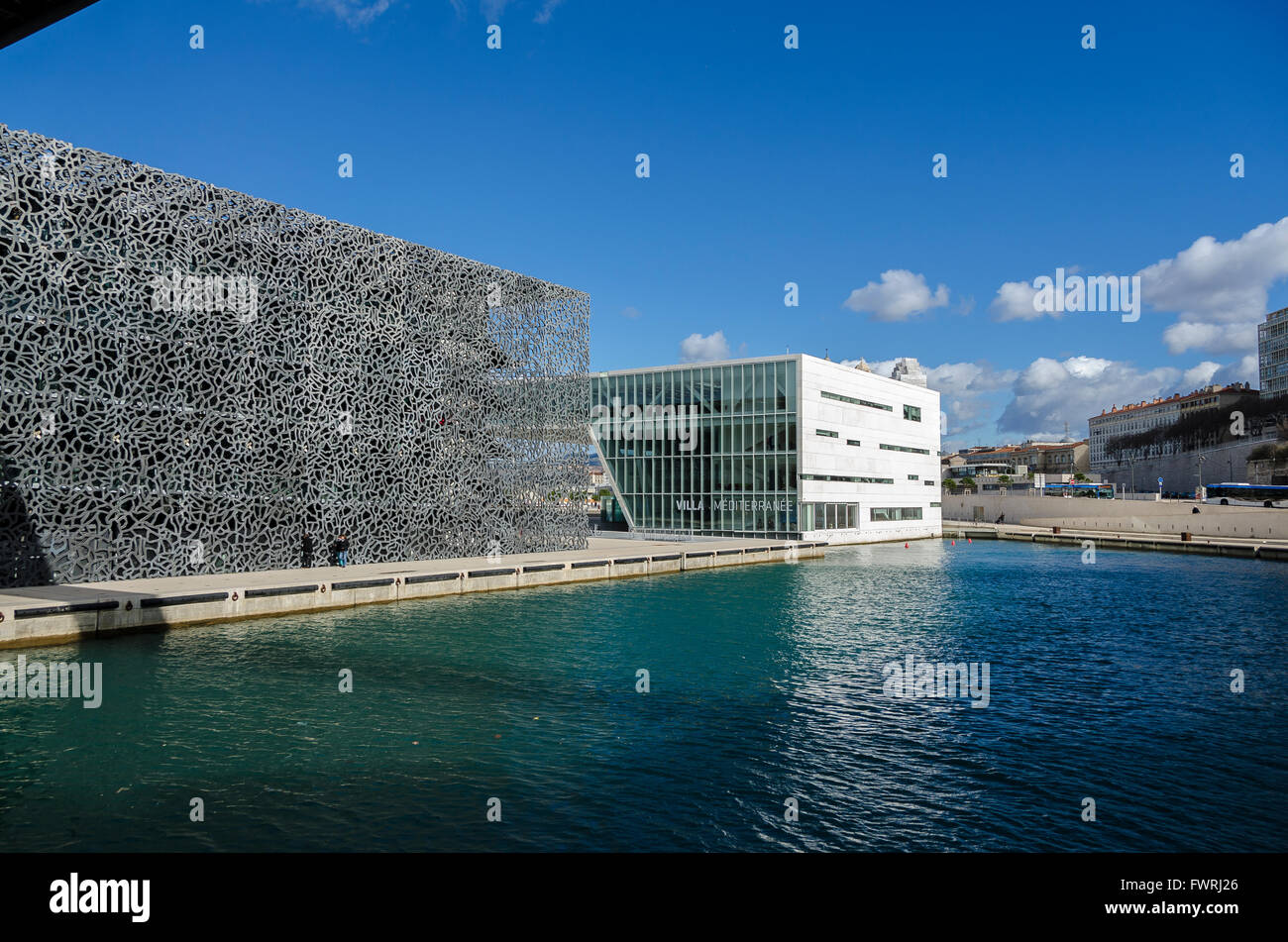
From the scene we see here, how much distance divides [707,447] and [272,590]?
120 ft

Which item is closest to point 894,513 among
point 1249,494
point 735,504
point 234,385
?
point 735,504

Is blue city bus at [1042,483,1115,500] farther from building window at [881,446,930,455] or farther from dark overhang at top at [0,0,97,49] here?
dark overhang at top at [0,0,97,49]

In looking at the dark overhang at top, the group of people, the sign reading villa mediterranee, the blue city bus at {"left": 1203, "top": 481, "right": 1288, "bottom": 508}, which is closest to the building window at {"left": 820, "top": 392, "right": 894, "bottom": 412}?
the sign reading villa mediterranee

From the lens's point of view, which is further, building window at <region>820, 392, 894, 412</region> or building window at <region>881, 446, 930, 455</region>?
building window at <region>881, 446, 930, 455</region>

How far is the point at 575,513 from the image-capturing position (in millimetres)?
43531

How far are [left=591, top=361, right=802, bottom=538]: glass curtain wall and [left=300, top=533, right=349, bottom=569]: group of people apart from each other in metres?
29.3

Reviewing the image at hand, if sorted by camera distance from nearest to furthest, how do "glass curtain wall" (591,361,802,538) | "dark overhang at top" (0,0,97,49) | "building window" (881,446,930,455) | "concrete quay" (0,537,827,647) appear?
"dark overhang at top" (0,0,97,49)
"concrete quay" (0,537,827,647)
"glass curtain wall" (591,361,802,538)
"building window" (881,446,930,455)

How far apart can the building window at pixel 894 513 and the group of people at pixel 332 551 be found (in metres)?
41.0

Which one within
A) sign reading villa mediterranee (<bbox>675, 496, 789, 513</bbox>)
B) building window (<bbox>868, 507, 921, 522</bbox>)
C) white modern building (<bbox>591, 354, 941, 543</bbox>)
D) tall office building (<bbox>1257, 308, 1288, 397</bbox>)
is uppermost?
tall office building (<bbox>1257, 308, 1288, 397</bbox>)

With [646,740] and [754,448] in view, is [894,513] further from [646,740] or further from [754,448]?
[646,740]

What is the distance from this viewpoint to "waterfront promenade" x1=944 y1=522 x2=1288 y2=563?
50991 mm
